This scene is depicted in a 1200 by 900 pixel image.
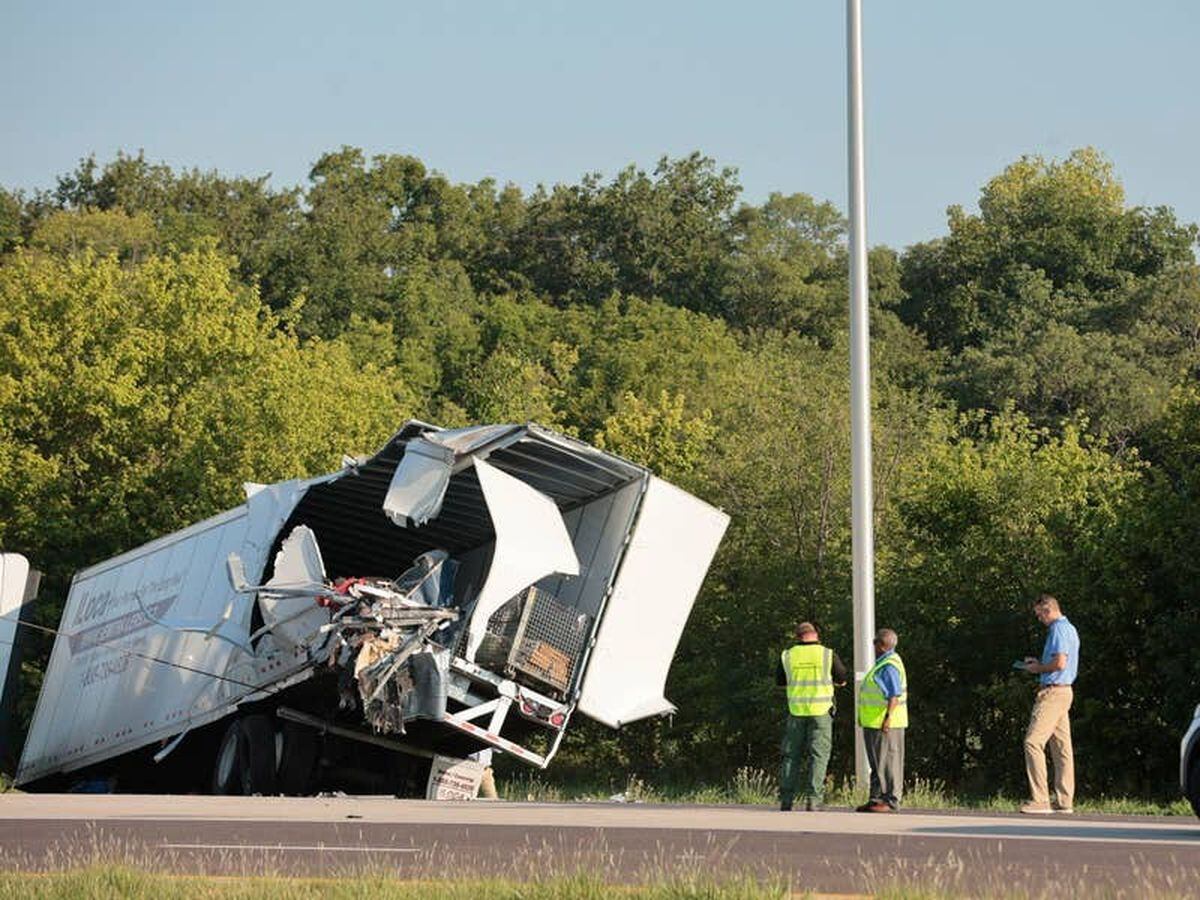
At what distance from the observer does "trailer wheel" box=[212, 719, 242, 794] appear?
77.3 feet

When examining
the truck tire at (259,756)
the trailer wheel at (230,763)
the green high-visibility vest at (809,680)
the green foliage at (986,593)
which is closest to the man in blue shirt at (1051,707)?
the green high-visibility vest at (809,680)

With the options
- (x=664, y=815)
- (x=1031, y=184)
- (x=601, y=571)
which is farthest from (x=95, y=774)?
(x=1031, y=184)

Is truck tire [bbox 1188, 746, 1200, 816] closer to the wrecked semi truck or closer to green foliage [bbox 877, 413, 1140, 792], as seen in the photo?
the wrecked semi truck

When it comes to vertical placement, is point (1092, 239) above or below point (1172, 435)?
above

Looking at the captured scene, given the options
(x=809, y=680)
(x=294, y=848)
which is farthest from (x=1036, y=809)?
(x=294, y=848)

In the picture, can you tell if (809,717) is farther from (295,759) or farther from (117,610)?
(117,610)

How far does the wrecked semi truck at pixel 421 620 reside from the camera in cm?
2103

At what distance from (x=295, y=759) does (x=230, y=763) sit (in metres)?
0.96

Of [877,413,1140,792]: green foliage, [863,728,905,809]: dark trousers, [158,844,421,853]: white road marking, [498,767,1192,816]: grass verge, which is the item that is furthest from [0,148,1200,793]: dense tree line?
[158,844,421,853]: white road marking

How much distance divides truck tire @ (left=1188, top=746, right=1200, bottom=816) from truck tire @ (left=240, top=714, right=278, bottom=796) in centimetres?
1163

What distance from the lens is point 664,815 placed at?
16891 mm

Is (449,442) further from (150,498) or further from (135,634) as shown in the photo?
(150,498)

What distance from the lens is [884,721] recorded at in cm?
1803

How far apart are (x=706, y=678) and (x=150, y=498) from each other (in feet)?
56.5
